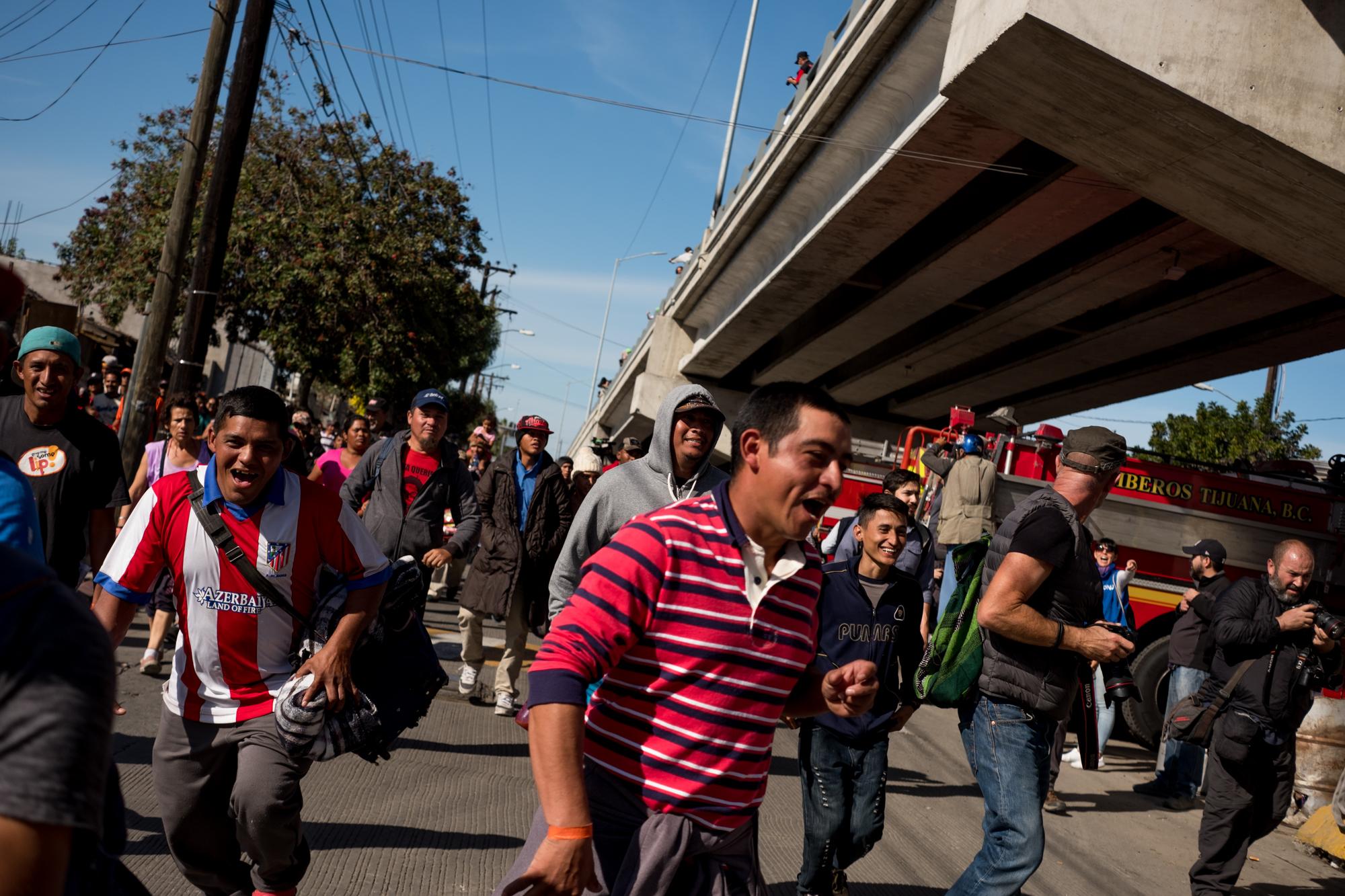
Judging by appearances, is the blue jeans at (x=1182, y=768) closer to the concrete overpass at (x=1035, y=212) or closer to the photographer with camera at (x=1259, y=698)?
the photographer with camera at (x=1259, y=698)

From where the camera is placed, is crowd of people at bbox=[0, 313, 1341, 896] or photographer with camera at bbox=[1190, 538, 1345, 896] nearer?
crowd of people at bbox=[0, 313, 1341, 896]

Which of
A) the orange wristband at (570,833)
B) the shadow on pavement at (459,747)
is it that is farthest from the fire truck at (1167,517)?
the orange wristband at (570,833)

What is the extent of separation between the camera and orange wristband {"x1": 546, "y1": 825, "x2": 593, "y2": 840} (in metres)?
2.18

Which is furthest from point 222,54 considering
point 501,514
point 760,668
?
point 760,668

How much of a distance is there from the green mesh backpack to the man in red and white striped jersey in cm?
216

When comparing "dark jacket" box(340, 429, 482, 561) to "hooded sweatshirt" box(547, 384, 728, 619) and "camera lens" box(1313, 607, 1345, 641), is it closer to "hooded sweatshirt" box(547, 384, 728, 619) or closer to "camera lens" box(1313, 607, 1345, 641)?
"hooded sweatshirt" box(547, 384, 728, 619)

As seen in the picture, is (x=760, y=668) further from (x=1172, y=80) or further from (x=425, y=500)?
(x=1172, y=80)

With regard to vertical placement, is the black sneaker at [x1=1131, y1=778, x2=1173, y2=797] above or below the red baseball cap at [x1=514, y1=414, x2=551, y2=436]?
below

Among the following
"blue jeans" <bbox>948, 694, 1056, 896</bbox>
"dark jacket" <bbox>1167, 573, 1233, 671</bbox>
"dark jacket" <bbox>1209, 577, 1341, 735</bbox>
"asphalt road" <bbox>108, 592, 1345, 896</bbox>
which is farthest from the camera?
"dark jacket" <bbox>1167, 573, 1233, 671</bbox>

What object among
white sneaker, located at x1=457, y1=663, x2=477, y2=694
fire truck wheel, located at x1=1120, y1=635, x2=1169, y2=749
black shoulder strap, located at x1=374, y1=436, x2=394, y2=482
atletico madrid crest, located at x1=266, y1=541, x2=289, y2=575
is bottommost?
white sneaker, located at x1=457, y1=663, x2=477, y2=694

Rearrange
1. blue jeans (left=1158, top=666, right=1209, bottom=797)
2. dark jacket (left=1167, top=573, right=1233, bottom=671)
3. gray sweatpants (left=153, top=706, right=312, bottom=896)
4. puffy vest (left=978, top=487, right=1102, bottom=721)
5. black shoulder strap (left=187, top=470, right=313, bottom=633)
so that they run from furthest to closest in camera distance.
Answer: blue jeans (left=1158, top=666, right=1209, bottom=797), dark jacket (left=1167, top=573, right=1233, bottom=671), puffy vest (left=978, top=487, right=1102, bottom=721), black shoulder strap (left=187, top=470, right=313, bottom=633), gray sweatpants (left=153, top=706, right=312, bottom=896)

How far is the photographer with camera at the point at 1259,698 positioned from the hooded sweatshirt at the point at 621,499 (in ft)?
10.3

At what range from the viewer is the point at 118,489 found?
4.92 m

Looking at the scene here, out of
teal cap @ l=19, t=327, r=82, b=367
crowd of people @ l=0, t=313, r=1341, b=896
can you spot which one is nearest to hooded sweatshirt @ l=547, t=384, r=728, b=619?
crowd of people @ l=0, t=313, r=1341, b=896
